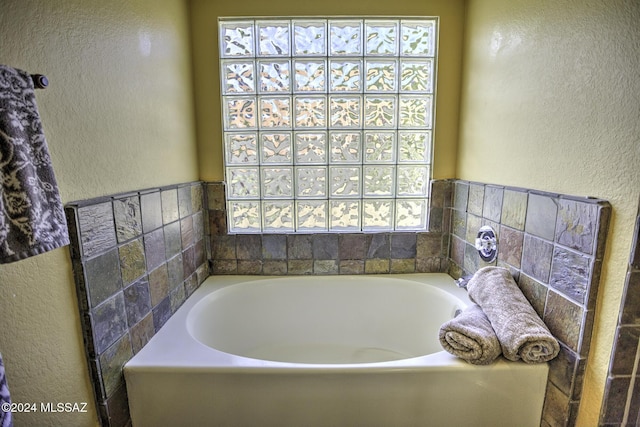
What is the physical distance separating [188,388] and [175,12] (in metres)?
1.67

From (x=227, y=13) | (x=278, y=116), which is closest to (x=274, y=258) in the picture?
(x=278, y=116)

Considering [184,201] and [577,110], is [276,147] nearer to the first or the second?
[184,201]

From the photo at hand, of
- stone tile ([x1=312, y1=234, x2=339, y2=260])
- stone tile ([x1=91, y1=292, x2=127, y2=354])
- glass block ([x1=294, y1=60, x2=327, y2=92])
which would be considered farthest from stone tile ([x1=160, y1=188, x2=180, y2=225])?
glass block ([x1=294, y1=60, x2=327, y2=92])

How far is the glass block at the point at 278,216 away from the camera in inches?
70.1

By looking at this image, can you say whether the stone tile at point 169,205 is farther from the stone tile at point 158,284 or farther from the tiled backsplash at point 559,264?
the tiled backsplash at point 559,264

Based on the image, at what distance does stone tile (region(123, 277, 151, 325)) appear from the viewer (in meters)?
1.09

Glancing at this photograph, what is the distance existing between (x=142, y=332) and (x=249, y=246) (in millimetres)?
729

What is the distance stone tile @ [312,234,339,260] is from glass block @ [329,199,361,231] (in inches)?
2.5

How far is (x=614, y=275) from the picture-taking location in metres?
0.86

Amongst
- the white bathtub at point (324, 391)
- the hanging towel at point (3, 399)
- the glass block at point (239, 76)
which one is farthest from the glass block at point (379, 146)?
the hanging towel at point (3, 399)

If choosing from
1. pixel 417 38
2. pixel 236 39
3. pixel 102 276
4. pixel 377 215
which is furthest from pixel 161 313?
pixel 417 38

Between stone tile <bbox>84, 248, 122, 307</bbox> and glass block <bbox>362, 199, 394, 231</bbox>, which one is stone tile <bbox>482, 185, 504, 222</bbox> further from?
stone tile <bbox>84, 248, 122, 307</bbox>

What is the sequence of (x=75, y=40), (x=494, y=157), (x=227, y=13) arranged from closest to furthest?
(x=75, y=40), (x=494, y=157), (x=227, y=13)

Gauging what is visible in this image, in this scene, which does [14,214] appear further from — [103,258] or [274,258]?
[274,258]
